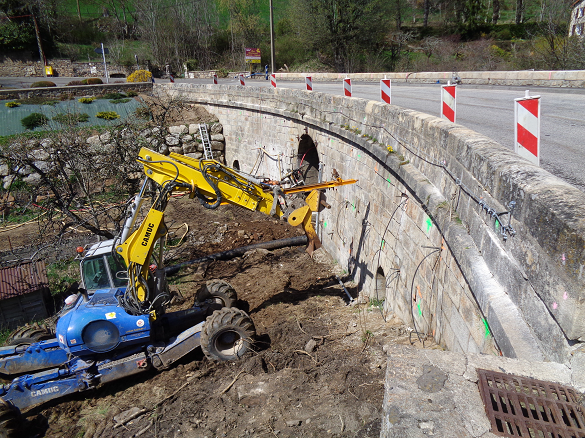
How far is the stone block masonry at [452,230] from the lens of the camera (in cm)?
281

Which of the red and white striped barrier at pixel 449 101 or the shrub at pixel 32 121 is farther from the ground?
the red and white striped barrier at pixel 449 101

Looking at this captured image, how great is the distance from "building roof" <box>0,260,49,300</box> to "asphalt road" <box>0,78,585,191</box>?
999 centimetres

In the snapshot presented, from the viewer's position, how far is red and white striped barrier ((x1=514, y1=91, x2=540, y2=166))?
3.71m

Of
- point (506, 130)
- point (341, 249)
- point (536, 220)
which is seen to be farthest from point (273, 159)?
point (536, 220)

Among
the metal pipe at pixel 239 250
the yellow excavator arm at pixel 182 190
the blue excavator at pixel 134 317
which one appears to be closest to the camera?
the blue excavator at pixel 134 317

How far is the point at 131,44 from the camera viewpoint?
5312 centimetres

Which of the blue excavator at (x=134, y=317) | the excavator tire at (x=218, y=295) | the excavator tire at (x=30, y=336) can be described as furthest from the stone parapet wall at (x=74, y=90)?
the blue excavator at (x=134, y=317)

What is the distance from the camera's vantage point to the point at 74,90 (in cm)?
2750

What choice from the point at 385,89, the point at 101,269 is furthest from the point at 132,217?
the point at 385,89

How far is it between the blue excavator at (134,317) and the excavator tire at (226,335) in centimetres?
2

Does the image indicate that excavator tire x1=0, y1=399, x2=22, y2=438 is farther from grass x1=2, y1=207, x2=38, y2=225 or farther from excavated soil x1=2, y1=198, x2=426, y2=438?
grass x1=2, y1=207, x2=38, y2=225

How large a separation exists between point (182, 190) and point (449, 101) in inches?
181

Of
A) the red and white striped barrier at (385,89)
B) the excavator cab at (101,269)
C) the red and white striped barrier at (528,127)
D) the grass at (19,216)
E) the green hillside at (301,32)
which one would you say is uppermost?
the green hillside at (301,32)

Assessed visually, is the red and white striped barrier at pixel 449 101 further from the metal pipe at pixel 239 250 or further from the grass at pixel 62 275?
the grass at pixel 62 275
